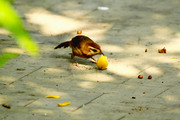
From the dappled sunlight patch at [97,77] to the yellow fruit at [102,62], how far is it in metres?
0.13

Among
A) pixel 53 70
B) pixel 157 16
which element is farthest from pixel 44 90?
pixel 157 16

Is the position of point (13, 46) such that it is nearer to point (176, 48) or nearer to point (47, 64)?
point (47, 64)

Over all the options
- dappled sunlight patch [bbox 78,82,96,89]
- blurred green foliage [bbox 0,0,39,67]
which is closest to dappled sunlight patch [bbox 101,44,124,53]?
dappled sunlight patch [bbox 78,82,96,89]

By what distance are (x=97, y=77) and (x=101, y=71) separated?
214 millimetres

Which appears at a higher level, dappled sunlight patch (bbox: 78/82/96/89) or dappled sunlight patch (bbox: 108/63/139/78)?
dappled sunlight patch (bbox: 108/63/139/78)

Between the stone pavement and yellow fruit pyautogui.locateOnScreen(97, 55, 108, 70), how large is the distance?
0.06m

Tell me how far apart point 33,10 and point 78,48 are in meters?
3.18

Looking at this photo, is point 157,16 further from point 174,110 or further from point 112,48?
point 174,110

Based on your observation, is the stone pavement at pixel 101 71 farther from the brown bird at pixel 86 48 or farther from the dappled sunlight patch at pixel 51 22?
the brown bird at pixel 86 48

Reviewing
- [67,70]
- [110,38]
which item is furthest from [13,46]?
[110,38]

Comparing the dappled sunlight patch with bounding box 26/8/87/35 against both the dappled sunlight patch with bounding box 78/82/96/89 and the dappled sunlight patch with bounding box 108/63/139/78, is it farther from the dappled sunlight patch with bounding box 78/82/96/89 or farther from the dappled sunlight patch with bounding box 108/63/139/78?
the dappled sunlight patch with bounding box 78/82/96/89

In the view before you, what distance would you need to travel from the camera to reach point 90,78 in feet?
14.5

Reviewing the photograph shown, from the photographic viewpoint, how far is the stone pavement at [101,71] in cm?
353

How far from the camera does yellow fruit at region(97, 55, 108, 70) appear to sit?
178 inches
